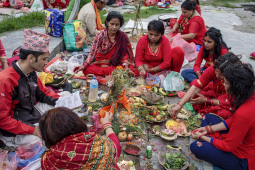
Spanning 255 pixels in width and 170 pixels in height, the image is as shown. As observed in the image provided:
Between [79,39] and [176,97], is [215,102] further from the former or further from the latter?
[79,39]

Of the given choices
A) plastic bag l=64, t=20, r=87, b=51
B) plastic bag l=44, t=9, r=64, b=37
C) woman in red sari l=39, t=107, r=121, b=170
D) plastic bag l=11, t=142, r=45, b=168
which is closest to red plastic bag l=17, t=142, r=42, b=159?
plastic bag l=11, t=142, r=45, b=168

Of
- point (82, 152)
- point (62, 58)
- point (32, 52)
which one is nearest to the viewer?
point (82, 152)

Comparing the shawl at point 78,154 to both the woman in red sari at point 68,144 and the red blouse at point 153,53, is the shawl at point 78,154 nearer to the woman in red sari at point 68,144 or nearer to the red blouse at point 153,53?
the woman in red sari at point 68,144

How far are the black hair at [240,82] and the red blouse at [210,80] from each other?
3.28ft

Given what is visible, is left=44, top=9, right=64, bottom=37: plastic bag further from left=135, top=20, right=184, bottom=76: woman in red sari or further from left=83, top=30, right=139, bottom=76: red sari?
left=135, top=20, right=184, bottom=76: woman in red sari

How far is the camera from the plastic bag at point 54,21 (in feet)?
18.5

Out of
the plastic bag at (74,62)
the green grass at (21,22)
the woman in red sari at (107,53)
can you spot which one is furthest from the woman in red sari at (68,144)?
the green grass at (21,22)

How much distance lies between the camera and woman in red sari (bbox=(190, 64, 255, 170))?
86.4 inches

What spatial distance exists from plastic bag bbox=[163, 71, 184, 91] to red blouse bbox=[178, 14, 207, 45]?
2.24 metres

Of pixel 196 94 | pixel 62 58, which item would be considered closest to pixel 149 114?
pixel 196 94

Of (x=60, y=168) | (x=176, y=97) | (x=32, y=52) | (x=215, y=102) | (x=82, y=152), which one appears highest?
(x=32, y=52)

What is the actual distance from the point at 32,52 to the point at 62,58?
304 cm

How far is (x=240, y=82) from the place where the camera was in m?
2.21

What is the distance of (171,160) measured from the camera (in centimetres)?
259
